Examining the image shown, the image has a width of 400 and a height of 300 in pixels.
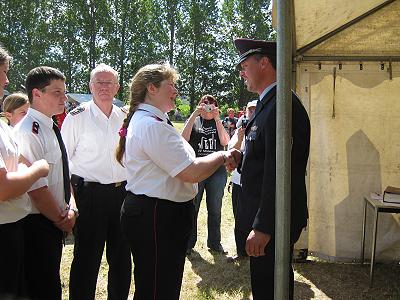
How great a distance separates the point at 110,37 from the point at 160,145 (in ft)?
128

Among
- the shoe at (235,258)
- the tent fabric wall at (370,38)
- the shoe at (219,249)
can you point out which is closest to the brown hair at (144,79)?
the tent fabric wall at (370,38)

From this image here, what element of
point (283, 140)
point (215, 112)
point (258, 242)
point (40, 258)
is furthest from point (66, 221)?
point (215, 112)

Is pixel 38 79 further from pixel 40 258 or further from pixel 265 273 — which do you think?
pixel 265 273

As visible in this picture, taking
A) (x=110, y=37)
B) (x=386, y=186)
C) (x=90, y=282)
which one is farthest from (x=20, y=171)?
(x=110, y=37)

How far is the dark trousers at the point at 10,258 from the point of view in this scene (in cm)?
205

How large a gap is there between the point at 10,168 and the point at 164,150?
784 mm

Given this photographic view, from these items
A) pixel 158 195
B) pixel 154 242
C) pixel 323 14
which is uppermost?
pixel 323 14

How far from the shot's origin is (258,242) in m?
2.10

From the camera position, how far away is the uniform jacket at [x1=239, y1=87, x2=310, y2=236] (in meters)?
2.07

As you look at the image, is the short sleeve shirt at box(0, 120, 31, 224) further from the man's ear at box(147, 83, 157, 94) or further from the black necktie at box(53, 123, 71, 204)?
the man's ear at box(147, 83, 157, 94)

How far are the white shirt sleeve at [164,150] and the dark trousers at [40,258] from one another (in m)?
0.82

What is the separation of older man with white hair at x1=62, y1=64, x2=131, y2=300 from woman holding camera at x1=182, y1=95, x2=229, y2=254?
6.09 ft

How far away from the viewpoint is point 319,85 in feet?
14.7

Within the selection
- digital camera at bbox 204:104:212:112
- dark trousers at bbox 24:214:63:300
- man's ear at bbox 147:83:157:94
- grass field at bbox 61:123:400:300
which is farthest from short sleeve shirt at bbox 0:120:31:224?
digital camera at bbox 204:104:212:112
